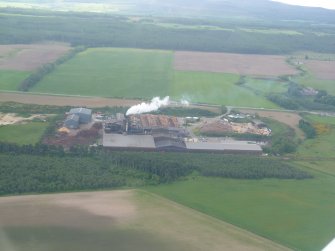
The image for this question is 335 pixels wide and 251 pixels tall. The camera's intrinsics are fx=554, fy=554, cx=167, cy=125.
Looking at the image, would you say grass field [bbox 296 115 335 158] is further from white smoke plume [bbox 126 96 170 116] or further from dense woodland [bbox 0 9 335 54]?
dense woodland [bbox 0 9 335 54]

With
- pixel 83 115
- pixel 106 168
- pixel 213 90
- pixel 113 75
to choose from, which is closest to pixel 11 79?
pixel 113 75

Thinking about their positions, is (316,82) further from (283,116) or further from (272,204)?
(272,204)


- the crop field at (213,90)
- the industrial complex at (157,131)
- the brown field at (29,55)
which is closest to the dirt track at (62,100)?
the industrial complex at (157,131)

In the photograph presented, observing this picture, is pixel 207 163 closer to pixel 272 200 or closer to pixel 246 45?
pixel 272 200

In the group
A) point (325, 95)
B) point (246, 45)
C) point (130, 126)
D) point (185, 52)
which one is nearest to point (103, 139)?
point (130, 126)

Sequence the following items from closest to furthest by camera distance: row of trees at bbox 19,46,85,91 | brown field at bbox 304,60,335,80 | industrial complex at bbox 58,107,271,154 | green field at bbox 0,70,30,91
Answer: industrial complex at bbox 58,107,271,154, green field at bbox 0,70,30,91, row of trees at bbox 19,46,85,91, brown field at bbox 304,60,335,80

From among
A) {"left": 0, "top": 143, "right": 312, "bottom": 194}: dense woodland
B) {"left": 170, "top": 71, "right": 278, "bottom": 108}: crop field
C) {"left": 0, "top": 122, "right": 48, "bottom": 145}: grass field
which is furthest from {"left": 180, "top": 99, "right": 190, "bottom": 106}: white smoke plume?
{"left": 0, "top": 122, "right": 48, "bottom": 145}: grass field
